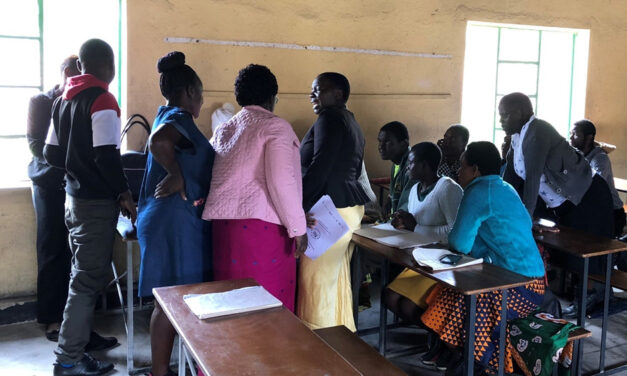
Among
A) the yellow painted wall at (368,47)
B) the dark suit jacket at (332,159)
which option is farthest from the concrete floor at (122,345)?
the yellow painted wall at (368,47)

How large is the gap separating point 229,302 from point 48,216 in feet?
6.90

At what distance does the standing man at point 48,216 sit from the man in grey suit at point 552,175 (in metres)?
2.58

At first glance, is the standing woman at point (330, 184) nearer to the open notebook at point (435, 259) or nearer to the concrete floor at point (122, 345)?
the open notebook at point (435, 259)

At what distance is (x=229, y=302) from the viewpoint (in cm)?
186

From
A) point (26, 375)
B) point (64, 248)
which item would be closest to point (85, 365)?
point (26, 375)

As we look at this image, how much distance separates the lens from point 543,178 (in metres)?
3.66

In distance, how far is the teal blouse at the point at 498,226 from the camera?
103 inches

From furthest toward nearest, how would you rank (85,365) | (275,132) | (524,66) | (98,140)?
1. (524,66)
2. (85,365)
3. (98,140)
4. (275,132)

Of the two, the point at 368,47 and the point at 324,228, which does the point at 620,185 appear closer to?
the point at 368,47

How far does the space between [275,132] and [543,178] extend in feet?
6.58

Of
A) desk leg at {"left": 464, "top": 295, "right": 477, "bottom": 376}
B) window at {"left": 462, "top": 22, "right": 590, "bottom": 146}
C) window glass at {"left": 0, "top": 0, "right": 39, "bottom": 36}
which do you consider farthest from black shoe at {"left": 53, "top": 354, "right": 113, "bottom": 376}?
window at {"left": 462, "top": 22, "right": 590, "bottom": 146}

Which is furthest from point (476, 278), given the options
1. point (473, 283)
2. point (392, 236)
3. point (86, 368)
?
point (86, 368)

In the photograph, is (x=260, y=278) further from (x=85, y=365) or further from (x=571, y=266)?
(x=571, y=266)

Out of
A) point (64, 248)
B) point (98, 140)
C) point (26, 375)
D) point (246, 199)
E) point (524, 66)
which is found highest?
point (524, 66)
